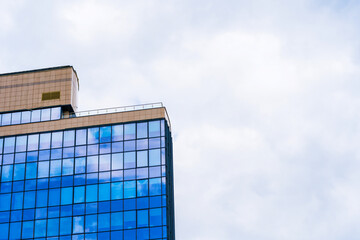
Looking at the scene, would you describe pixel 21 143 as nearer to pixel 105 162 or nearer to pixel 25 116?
pixel 25 116

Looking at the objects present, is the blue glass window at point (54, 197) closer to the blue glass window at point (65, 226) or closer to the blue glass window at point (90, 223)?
the blue glass window at point (65, 226)

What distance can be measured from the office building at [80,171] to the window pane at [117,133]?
8 centimetres

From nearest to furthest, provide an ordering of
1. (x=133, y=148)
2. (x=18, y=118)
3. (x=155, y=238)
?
(x=155, y=238), (x=133, y=148), (x=18, y=118)

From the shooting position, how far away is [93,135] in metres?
91.6

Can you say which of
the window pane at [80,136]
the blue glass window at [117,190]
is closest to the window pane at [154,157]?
the blue glass window at [117,190]

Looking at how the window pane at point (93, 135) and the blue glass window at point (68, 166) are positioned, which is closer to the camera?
the blue glass window at point (68, 166)

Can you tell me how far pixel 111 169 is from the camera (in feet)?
291

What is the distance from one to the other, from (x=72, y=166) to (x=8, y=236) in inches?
458

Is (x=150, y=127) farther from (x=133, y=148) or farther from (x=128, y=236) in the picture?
(x=128, y=236)

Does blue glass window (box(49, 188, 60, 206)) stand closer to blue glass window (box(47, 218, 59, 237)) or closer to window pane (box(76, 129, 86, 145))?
blue glass window (box(47, 218, 59, 237))

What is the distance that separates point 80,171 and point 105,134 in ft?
18.9

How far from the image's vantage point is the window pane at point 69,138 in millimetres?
91812

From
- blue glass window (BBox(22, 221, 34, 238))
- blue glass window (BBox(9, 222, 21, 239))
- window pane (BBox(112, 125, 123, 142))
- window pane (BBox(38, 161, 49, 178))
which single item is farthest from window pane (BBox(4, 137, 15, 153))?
window pane (BBox(112, 125, 123, 142))

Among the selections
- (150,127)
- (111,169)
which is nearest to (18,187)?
(111,169)
